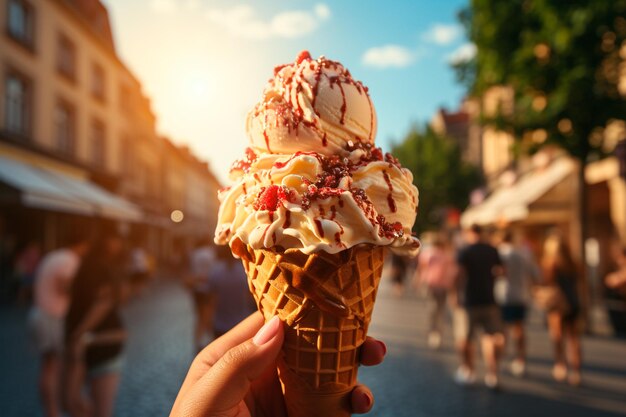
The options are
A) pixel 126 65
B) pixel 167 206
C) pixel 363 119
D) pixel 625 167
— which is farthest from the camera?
pixel 167 206

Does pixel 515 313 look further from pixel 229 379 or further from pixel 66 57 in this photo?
pixel 66 57

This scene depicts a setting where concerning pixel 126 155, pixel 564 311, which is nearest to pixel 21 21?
pixel 126 155

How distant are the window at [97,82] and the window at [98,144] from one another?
4.27 ft

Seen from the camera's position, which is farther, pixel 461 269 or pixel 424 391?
pixel 461 269

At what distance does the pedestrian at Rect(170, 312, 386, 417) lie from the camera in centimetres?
189

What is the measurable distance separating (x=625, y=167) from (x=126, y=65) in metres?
24.0

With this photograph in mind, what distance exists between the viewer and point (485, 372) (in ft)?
22.6

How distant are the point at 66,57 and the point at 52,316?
1886 cm

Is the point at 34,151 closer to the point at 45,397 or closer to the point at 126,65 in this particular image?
the point at 126,65

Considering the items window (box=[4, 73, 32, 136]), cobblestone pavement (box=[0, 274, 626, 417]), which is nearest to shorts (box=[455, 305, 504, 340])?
cobblestone pavement (box=[0, 274, 626, 417])

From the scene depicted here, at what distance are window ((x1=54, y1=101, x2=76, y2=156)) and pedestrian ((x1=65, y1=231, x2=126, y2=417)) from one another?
55.9ft

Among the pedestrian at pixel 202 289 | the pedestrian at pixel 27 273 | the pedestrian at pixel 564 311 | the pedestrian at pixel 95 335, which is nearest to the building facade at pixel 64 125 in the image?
the pedestrian at pixel 27 273

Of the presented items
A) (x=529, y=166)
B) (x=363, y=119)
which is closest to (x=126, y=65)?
(x=529, y=166)

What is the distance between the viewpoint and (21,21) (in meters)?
17.1
